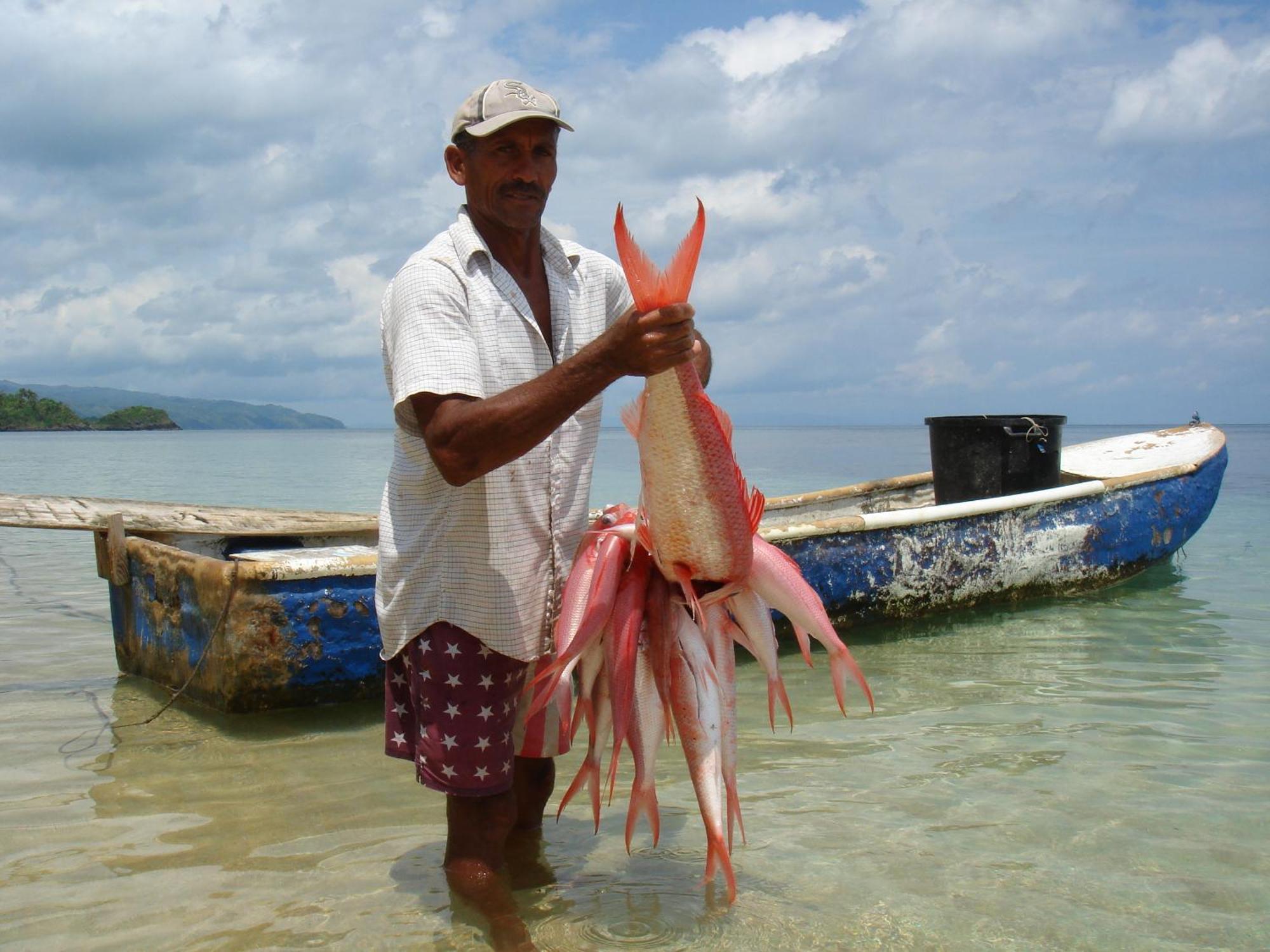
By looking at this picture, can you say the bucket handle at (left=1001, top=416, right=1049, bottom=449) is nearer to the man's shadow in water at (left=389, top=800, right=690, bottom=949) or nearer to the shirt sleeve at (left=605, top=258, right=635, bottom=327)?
the man's shadow in water at (left=389, top=800, right=690, bottom=949)

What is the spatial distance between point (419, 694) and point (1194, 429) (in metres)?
11.3

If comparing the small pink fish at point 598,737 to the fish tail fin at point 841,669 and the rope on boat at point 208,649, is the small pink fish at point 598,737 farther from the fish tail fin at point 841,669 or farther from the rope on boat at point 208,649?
the rope on boat at point 208,649

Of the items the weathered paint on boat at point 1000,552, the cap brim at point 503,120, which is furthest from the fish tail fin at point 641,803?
the weathered paint on boat at point 1000,552

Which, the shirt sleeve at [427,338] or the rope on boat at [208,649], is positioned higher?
the shirt sleeve at [427,338]

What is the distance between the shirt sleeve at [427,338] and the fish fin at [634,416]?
323mm

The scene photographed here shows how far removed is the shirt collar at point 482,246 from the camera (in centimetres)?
258

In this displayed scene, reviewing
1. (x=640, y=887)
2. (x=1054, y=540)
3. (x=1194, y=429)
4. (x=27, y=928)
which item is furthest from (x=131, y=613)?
(x=1194, y=429)

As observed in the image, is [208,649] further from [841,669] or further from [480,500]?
[841,669]

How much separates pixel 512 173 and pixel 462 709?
1325 mm

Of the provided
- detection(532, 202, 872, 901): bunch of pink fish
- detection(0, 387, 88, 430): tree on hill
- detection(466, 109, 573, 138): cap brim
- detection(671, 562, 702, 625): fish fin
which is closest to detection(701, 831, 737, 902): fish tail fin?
detection(532, 202, 872, 901): bunch of pink fish

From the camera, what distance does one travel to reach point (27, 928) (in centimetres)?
Answer: 309

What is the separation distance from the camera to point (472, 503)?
2555mm

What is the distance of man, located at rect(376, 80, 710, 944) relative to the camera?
2.48 metres

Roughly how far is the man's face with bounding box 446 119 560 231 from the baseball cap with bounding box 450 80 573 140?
4 centimetres
